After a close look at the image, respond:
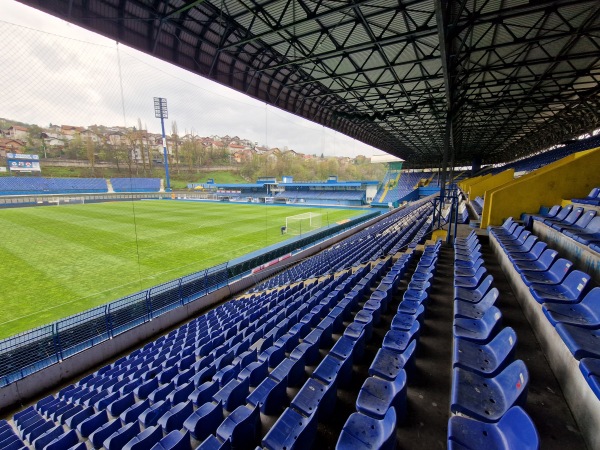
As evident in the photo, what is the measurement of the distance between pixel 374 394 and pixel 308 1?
8.18 metres

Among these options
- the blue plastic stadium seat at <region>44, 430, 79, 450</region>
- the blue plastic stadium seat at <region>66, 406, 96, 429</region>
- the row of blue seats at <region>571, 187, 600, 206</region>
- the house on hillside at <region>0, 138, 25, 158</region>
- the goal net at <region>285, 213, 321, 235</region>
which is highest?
the house on hillside at <region>0, 138, 25, 158</region>

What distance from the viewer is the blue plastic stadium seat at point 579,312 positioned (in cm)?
218

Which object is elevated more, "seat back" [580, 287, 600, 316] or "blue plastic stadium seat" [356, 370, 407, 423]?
"seat back" [580, 287, 600, 316]

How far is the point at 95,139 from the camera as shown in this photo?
14.0 meters

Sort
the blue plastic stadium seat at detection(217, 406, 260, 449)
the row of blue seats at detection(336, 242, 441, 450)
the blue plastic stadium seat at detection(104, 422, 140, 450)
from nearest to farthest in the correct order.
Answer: the row of blue seats at detection(336, 242, 441, 450), the blue plastic stadium seat at detection(217, 406, 260, 449), the blue plastic stadium seat at detection(104, 422, 140, 450)

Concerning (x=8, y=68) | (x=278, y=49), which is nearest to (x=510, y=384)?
(x=278, y=49)

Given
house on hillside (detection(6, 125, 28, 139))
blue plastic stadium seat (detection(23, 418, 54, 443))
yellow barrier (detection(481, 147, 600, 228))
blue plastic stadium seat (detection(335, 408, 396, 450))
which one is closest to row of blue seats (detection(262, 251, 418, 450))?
blue plastic stadium seat (detection(335, 408, 396, 450))

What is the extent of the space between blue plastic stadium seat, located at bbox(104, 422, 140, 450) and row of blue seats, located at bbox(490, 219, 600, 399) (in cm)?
400

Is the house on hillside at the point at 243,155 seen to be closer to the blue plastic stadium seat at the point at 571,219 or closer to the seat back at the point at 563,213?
the seat back at the point at 563,213

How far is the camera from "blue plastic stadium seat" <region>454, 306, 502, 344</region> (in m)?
2.40

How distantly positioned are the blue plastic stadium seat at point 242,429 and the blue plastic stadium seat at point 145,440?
80cm

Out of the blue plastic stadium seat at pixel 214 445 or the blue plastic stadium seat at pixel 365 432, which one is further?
the blue plastic stadium seat at pixel 214 445

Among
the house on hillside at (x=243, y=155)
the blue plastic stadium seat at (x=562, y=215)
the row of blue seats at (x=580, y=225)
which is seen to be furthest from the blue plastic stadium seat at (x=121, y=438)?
the house on hillside at (x=243, y=155)

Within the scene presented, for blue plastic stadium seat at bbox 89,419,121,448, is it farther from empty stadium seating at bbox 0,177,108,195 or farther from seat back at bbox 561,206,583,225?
empty stadium seating at bbox 0,177,108,195
